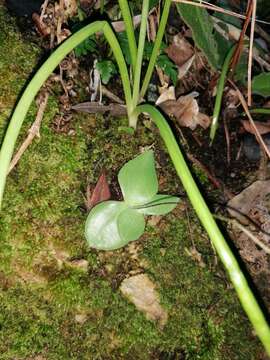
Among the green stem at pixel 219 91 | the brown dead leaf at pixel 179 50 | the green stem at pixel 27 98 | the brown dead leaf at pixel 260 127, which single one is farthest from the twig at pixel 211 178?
the green stem at pixel 27 98

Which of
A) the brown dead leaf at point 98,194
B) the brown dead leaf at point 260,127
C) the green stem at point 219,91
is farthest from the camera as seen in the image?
the brown dead leaf at point 260,127

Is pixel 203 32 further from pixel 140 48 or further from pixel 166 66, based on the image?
pixel 140 48

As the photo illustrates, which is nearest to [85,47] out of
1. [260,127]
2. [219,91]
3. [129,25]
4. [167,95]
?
[129,25]

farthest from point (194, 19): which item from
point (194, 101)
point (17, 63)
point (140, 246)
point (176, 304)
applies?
point (176, 304)

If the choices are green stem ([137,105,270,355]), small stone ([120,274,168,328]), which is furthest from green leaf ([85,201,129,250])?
green stem ([137,105,270,355])

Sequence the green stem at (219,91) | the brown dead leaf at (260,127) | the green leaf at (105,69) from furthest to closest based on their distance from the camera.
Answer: the brown dead leaf at (260,127)
the green stem at (219,91)
the green leaf at (105,69)

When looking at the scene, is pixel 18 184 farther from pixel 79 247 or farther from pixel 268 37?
pixel 268 37

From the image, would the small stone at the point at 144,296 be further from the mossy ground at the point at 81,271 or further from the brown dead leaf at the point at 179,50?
the brown dead leaf at the point at 179,50
